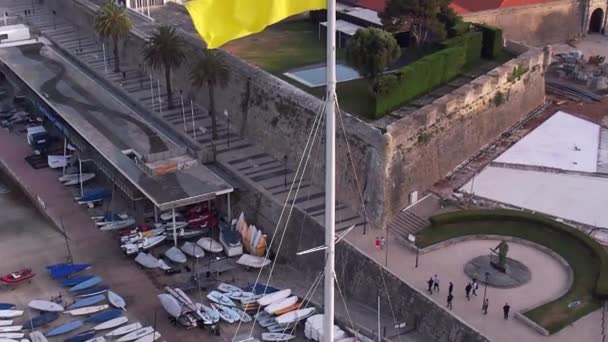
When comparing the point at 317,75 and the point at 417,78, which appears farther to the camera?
the point at 317,75

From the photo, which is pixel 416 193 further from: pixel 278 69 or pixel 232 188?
pixel 278 69

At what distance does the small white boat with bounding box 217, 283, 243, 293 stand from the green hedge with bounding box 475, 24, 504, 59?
2511 cm

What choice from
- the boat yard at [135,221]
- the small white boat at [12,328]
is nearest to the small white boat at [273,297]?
the boat yard at [135,221]

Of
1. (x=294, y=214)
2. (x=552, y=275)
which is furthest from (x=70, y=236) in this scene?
(x=552, y=275)

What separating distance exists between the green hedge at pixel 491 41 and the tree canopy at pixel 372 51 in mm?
10388

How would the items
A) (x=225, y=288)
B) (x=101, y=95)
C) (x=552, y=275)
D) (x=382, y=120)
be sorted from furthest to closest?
(x=101, y=95)
(x=382, y=120)
(x=225, y=288)
(x=552, y=275)

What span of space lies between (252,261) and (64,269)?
10.3 meters

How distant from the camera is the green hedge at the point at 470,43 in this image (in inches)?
2090

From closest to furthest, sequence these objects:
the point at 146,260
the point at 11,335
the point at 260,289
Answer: the point at 11,335 → the point at 260,289 → the point at 146,260

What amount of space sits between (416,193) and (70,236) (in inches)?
819

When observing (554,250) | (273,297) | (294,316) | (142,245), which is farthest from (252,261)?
(554,250)

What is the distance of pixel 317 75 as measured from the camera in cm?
5409

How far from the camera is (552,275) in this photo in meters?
37.9

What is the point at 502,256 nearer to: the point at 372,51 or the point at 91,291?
the point at 372,51
